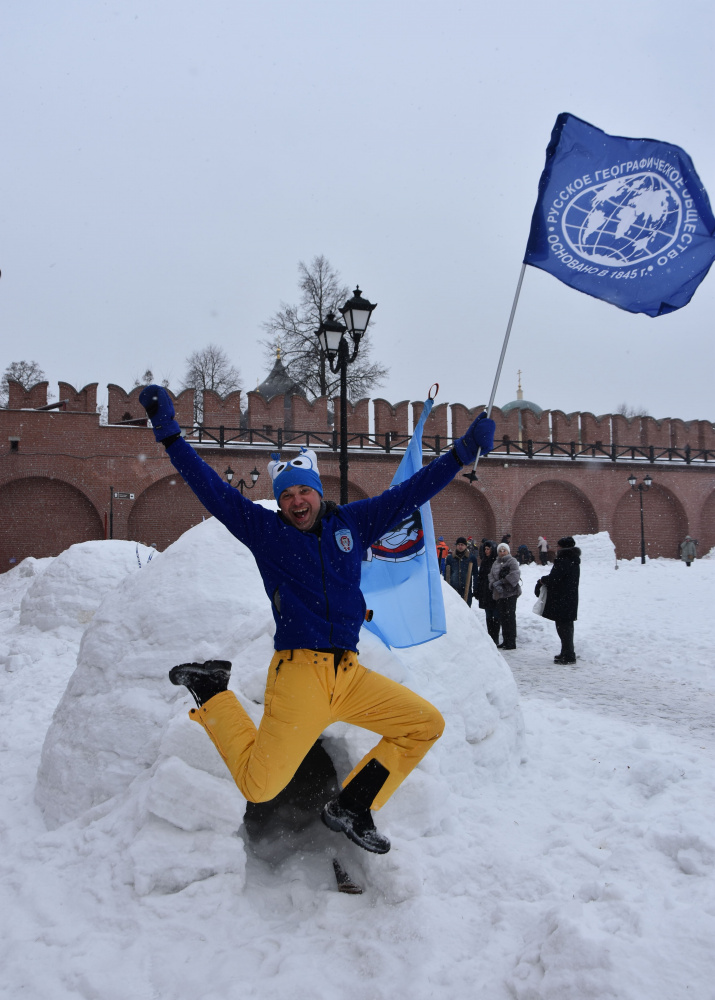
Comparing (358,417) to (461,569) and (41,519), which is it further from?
(461,569)

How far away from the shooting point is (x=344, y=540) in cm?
272

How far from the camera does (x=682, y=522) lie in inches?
1090

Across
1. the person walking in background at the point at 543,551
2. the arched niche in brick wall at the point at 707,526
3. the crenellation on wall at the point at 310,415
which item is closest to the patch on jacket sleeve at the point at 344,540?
the crenellation on wall at the point at 310,415

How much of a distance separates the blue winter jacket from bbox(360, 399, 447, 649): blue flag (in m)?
0.85

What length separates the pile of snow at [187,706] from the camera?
2.75 meters

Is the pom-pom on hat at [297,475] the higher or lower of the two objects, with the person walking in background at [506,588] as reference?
higher

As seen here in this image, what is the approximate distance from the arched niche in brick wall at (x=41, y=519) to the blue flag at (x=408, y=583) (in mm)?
19494

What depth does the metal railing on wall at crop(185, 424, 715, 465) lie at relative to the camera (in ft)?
74.1

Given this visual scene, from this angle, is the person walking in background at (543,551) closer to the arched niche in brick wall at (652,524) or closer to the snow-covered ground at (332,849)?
the arched niche in brick wall at (652,524)

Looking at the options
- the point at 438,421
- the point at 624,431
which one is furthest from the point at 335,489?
the point at 624,431

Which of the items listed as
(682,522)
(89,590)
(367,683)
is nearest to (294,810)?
(367,683)

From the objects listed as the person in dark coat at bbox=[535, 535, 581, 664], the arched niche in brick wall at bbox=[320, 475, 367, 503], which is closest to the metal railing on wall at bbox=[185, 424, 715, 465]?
the arched niche in brick wall at bbox=[320, 475, 367, 503]

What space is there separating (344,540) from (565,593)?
6.41 metres

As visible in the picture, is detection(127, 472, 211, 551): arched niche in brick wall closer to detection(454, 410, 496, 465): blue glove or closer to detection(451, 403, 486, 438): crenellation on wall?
detection(451, 403, 486, 438): crenellation on wall
